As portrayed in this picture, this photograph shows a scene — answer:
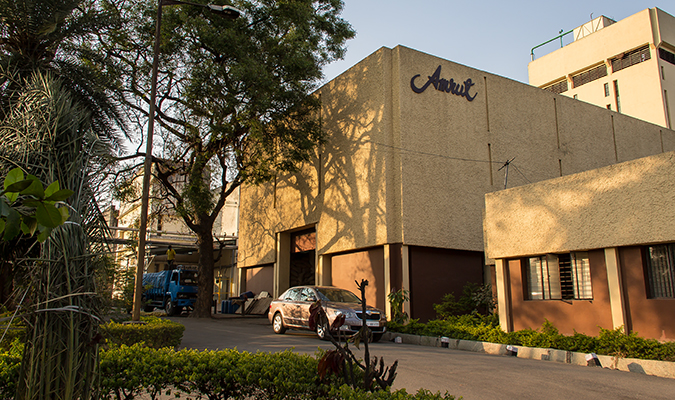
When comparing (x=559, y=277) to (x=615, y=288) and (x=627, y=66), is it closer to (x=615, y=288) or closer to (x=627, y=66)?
(x=615, y=288)

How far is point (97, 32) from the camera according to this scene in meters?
10.4

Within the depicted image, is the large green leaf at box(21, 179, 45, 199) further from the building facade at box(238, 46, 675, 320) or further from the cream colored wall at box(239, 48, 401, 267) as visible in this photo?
the cream colored wall at box(239, 48, 401, 267)

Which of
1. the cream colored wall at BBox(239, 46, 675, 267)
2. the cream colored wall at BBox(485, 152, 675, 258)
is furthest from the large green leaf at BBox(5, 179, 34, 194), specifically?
the cream colored wall at BBox(239, 46, 675, 267)

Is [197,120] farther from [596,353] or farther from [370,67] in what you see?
[596,353]

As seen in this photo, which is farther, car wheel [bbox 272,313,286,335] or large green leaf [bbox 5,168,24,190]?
car wheel [bbox 272,313,286,335]

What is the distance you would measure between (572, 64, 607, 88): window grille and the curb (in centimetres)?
3488

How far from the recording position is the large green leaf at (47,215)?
2.23 metres

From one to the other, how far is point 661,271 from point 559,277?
268 centimetres

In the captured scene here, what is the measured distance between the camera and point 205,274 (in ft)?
76.0

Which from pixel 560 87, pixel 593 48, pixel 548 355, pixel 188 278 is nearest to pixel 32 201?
pixel 548 355

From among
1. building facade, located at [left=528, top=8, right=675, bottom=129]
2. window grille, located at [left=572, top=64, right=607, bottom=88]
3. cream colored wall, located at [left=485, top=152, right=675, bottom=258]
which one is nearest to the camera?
cream colored wall, located at [left=485, top=152, right=675, bottom=258]

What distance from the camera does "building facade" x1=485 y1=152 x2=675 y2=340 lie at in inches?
442

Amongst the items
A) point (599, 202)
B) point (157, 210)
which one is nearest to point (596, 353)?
point (599, 202)

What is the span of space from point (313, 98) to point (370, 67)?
3581mm
